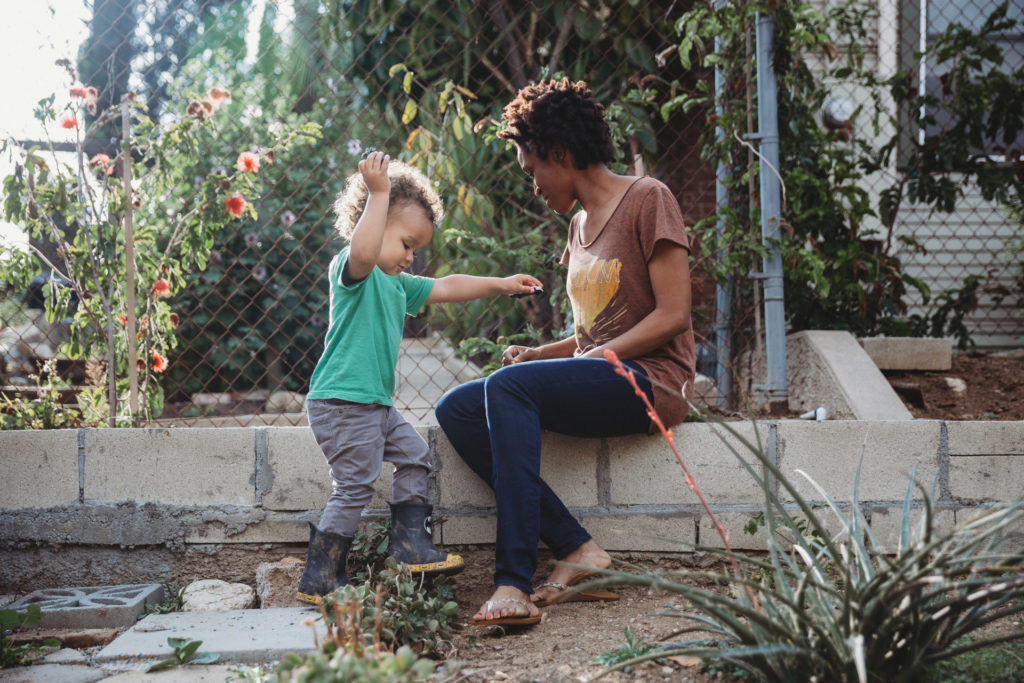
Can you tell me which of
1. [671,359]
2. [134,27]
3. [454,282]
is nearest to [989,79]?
[671,359]

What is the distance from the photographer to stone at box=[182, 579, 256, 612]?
2348mm

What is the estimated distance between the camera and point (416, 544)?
2223mm

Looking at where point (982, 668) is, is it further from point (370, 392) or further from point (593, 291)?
point (370, 392)

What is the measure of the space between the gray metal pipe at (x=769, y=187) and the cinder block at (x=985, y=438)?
664 millimetres

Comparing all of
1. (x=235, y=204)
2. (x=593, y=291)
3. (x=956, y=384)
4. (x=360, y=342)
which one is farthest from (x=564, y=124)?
(x=956, y=384)

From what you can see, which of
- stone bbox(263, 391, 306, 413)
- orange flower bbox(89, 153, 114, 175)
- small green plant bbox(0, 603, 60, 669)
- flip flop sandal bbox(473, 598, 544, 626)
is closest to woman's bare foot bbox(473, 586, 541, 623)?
flip flop sandal bbox(473, 598, 544, 626)

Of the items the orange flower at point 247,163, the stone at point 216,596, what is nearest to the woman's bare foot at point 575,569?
the stone at point 216,596

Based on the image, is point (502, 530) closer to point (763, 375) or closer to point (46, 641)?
point (46, 641)

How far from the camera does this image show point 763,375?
336cm

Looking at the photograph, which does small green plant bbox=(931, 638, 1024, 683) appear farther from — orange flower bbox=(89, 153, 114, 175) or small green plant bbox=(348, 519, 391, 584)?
orange flower bbox=(89, 153, 114, 175)

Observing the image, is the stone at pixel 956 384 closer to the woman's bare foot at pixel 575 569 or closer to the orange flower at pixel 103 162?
the woman's bare foot at pixel 575 569

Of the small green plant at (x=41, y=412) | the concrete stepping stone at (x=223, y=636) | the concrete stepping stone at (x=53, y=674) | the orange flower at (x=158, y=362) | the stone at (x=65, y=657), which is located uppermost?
the orange flower at (x=158, y=362)

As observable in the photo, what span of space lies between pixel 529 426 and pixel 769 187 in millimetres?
1482

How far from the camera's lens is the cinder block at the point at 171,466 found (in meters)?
2.53
